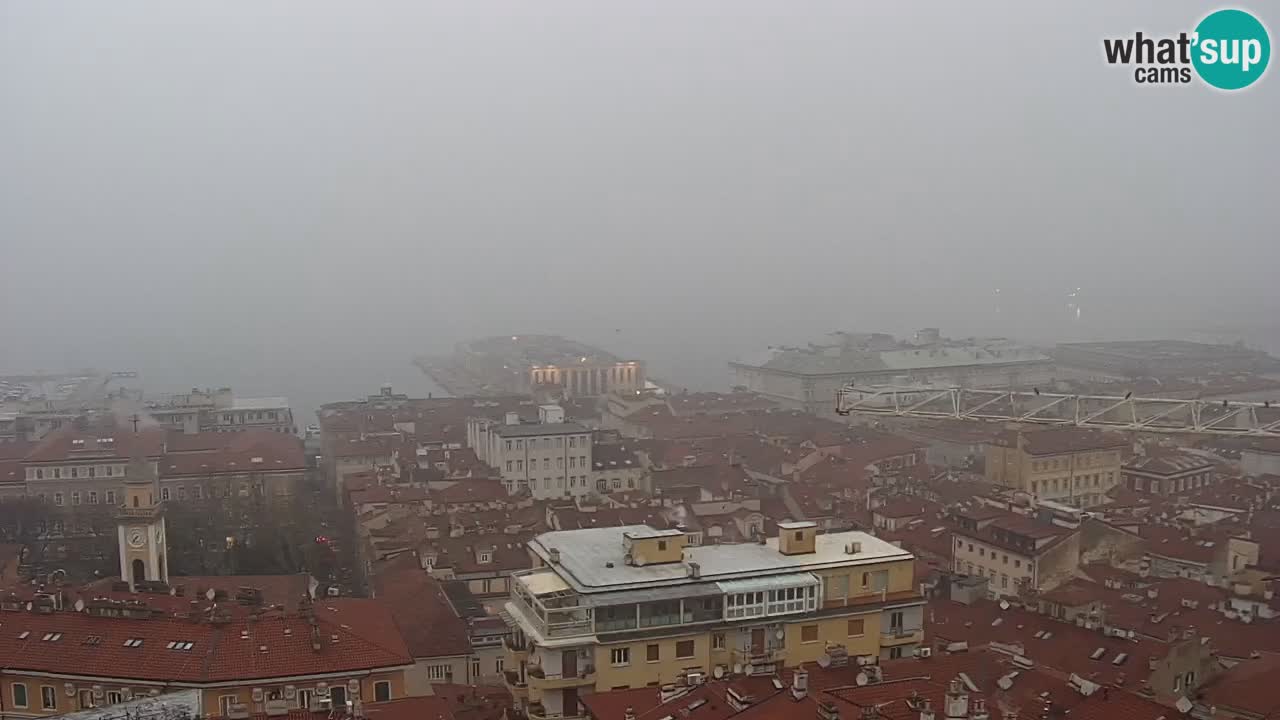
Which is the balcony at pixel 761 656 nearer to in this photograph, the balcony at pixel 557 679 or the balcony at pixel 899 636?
the balcony at pixel 899 636

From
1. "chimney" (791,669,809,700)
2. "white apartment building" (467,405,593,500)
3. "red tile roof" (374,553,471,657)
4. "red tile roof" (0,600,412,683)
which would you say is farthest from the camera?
"white apartment building" (467,405,593,500)

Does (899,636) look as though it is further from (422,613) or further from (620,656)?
(422,613)

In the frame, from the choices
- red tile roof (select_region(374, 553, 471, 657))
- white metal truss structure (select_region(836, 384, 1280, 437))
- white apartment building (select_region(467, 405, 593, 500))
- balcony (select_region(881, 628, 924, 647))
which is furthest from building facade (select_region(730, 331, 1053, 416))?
balcony (select_region(881, 628, 924, 647))

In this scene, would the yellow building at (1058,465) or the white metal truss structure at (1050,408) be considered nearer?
the white metal truss structure at (1050,408)

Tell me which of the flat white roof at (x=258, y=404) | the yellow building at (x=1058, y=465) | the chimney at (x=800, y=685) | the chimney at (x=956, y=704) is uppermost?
the chimney at (x=956, y=704)

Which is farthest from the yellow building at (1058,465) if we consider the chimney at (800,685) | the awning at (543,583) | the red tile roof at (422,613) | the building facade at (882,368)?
the building facade at (882,368)

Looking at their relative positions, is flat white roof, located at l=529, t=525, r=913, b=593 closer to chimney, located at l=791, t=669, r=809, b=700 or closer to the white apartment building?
chimney, located at l=791, t=669, r=809, b=700

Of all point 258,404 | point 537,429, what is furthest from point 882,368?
point 537,429
